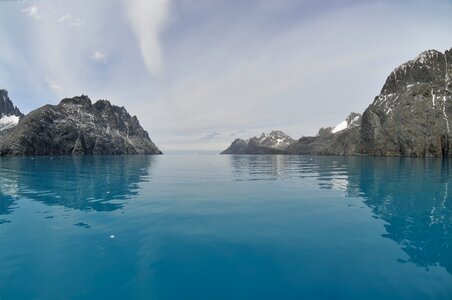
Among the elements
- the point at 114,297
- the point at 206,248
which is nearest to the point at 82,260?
the point at 114,297

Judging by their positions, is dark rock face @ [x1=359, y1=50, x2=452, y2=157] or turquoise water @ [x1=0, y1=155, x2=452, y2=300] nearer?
turquoise water @ [x1=0, y1=155, x2=452, y2=300]

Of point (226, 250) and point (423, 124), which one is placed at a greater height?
point (423, 124)

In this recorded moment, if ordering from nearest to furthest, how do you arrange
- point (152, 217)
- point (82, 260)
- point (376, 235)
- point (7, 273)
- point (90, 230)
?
point (7, 273), point (82, 260), point (376, 235), point (90, 230), point (152, 217)

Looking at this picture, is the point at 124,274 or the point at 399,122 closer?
the point at 124,274

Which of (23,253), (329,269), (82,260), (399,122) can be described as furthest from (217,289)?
(399,122)

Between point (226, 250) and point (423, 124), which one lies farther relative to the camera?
point (423, 124)

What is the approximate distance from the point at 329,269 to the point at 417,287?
3288 mm

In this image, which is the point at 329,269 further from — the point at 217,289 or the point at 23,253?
the point at 23,253

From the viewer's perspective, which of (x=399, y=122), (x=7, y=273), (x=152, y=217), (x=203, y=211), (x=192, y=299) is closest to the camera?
(x=192, y=299)

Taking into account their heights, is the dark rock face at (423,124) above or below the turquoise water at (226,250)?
above

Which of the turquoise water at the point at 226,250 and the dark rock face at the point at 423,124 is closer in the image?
the turquoise water at the point at 226,250

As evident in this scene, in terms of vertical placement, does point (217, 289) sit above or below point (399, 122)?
below

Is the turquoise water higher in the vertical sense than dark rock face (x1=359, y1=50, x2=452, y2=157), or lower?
lower

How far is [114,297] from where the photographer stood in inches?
413
